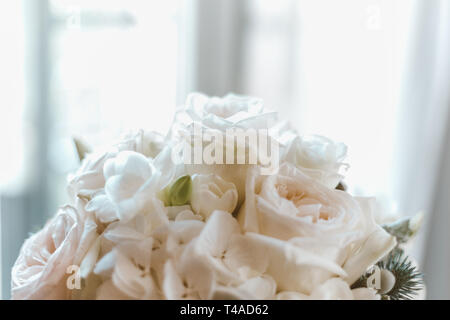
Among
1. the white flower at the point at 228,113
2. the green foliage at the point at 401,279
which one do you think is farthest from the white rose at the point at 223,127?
the green foliage at the point at 401,279

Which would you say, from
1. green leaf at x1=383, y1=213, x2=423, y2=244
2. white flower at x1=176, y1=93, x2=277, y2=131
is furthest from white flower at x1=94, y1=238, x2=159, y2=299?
green leaf at x1=383, y1=213, x2=423, y2=244

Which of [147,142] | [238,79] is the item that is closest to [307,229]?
[147,142]

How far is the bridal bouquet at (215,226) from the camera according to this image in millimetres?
298

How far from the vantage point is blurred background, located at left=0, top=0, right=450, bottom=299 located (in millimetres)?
1061

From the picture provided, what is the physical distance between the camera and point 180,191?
333 millimetres

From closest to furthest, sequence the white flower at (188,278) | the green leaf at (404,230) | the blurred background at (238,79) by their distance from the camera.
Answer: the white flower at (188,278), the green leaf at (404,230), the blurred background at (238,79)

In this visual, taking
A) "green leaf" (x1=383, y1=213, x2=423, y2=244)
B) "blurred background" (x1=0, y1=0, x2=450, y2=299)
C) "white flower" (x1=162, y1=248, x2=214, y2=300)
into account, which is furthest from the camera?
"blurred background" (x1=0, y1=0, x2=450, y2=299)

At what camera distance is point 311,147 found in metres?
0.37

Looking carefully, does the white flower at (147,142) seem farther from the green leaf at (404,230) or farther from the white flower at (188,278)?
the green leaf at (404,230)

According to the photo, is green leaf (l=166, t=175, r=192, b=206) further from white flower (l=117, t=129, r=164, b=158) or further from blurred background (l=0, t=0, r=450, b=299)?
blurred background (l=0, t=0, r=450, b=299)
